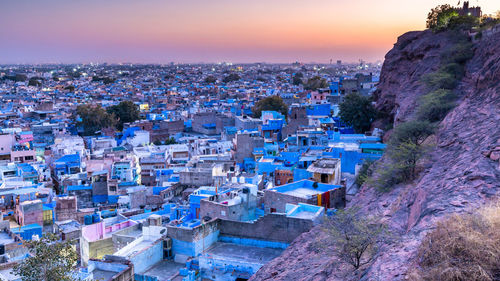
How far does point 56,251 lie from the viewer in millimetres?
6363

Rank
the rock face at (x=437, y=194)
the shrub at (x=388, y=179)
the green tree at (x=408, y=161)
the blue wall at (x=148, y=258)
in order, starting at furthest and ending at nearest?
1. the shrub at (x=388, y=179)
2. the green tree at (x=408, y=161)
3. the blue wall at (x=148, y=258)
4. the rock face at (x=437, y=194)

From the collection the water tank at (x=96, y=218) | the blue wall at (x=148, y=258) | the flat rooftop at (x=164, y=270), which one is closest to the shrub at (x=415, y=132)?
the flat rooftop at (x=164, y=270)

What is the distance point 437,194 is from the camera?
743 cm

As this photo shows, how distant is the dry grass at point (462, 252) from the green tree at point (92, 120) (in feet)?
110

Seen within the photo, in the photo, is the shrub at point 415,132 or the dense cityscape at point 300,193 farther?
the shrub at point 415,132

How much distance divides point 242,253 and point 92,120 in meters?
28.6

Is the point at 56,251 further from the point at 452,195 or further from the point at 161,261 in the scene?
the point at 452,195

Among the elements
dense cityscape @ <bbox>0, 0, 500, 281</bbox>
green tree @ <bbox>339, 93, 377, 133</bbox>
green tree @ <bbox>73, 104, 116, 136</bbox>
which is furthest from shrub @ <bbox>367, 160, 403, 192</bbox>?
green tree @ <bbox>73, 104, 116, 136</bbox>

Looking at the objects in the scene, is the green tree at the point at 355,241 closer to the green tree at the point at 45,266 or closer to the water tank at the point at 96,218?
the green tree at the point at 45,266

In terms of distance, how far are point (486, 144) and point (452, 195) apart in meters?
2.69

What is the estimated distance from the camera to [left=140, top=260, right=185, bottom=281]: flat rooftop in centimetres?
977

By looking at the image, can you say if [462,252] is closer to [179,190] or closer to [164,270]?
[164,270]

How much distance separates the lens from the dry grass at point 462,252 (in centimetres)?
404

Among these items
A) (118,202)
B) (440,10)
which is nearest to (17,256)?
(118,202)
